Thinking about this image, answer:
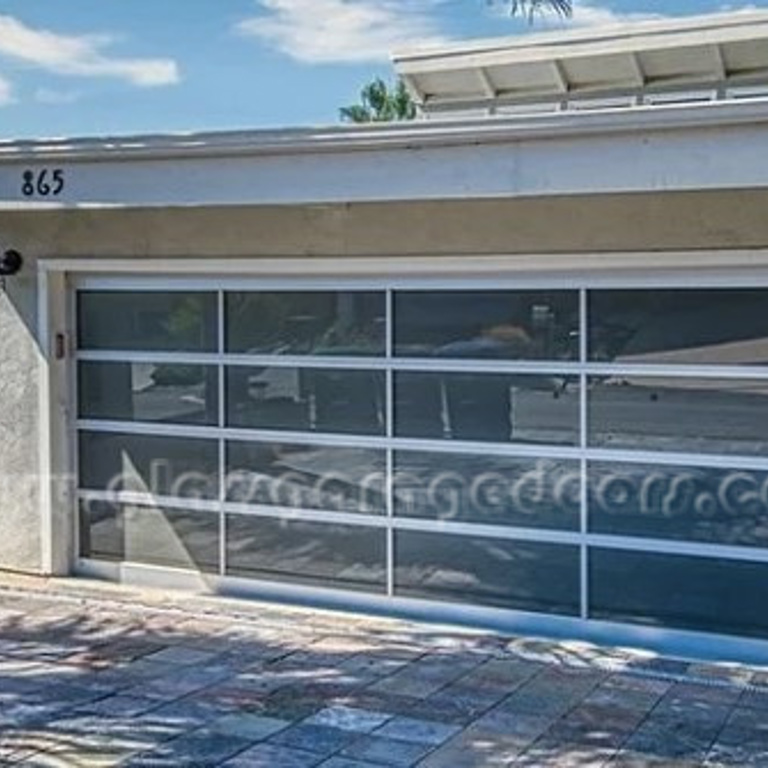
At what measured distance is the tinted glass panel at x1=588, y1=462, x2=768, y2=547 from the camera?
7090 millimetres

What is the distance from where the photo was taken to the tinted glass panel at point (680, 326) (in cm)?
689

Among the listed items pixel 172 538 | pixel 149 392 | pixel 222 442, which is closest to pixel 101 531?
pixel 172 538

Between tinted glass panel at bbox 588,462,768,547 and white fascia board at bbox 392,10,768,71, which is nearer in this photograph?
tinted glass panel at bbox 588,462,768,547

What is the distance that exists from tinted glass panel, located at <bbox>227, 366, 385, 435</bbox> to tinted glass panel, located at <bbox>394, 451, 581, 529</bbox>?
39 centimetres

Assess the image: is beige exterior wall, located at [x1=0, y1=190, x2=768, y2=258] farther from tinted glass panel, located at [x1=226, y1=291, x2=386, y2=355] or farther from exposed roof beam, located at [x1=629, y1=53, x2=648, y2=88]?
exposed roof beam, located at [x1=629, y1=53, x2=648, y2=88]

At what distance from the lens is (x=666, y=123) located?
591 cm

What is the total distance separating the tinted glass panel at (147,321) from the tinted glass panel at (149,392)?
0.15 metres

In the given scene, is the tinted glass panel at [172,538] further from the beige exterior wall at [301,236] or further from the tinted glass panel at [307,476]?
the beige exterior wall at [301,236]

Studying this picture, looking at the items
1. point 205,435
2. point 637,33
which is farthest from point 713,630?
point 637,33

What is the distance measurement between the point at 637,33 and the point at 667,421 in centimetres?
390

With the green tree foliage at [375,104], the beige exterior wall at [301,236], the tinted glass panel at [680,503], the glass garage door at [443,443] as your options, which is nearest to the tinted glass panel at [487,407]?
the glass garage door at [443,443]

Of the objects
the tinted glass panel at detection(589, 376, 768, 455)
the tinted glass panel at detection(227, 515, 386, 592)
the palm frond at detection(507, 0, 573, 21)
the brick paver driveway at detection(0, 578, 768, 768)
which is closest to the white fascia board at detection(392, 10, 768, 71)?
the palm frond at detection(507, 0, 573, 21)

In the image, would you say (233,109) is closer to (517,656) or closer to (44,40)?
(44,40)

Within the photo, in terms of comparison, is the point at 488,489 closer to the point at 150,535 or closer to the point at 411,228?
the point at 411,228
